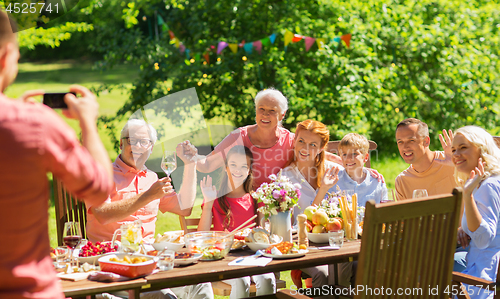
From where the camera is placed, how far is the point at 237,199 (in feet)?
12.6

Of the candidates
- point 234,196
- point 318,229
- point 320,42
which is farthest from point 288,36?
point 318,229

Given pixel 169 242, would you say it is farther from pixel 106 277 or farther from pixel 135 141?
pixel 135 141

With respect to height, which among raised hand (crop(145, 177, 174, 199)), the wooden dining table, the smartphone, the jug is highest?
the smartphone

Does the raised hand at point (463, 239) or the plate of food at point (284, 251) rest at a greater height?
the plate of food at point (284, 251)

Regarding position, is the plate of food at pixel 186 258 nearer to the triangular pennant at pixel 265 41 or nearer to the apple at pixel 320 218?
the apple at pixel 320 218

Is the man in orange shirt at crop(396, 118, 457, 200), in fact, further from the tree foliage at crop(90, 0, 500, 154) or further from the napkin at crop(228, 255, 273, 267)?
the tree foliage at crop(90, 0, 500, 154)

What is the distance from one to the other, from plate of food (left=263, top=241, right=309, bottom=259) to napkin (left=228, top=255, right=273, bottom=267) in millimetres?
46

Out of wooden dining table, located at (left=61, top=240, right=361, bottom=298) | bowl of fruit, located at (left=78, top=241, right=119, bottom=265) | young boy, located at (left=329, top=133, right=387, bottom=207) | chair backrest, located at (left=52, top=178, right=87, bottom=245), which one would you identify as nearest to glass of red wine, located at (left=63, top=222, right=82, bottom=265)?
bowl of fruit, located at (left=78, top=241, right=119, bottom=265)

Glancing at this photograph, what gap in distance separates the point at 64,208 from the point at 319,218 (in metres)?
1.85

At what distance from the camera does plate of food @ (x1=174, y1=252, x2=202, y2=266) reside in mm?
2557

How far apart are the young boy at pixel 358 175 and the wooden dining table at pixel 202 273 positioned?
3.65 feet

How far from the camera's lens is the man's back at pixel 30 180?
1346 millimetres

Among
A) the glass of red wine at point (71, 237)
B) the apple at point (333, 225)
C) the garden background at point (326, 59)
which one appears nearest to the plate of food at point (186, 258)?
the glass of red wine at point (71, 237)

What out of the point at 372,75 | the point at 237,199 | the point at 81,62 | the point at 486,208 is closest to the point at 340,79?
the point at 372,75
